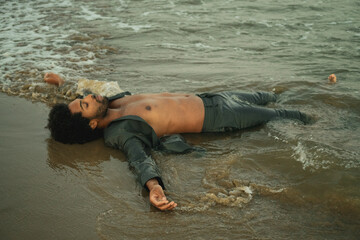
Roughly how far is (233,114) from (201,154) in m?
0.73

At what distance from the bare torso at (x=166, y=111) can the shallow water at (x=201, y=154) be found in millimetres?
227

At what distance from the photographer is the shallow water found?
7.67 feet

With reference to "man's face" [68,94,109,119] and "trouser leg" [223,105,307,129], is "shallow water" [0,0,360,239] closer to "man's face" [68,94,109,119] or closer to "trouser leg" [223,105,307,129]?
"trouser leg" [223,105,307,129]

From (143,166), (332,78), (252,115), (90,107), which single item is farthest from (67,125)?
(332,78)

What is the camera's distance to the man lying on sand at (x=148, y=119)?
325cm

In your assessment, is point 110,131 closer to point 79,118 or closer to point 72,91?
point 79,118

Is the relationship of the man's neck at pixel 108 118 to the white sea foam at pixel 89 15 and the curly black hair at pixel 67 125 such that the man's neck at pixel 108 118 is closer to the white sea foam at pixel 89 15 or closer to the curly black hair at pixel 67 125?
the curly black hair at pixel 67 125

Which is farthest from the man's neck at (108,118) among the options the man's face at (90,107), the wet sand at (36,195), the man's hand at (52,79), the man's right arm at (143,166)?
the man's hand at (52,79)

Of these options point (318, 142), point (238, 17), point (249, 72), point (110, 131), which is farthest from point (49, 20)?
point (318, 142)

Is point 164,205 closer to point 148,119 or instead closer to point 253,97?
point 148,119

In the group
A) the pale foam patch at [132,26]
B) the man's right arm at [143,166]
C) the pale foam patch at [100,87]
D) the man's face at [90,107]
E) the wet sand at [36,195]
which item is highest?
the pale foam patch at [132,26]

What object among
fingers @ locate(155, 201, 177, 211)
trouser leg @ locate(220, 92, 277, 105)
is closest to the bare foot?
trouser leg @ locate(220, 92, 277, 105)

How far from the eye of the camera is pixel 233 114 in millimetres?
3674

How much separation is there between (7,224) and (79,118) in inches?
53.0
